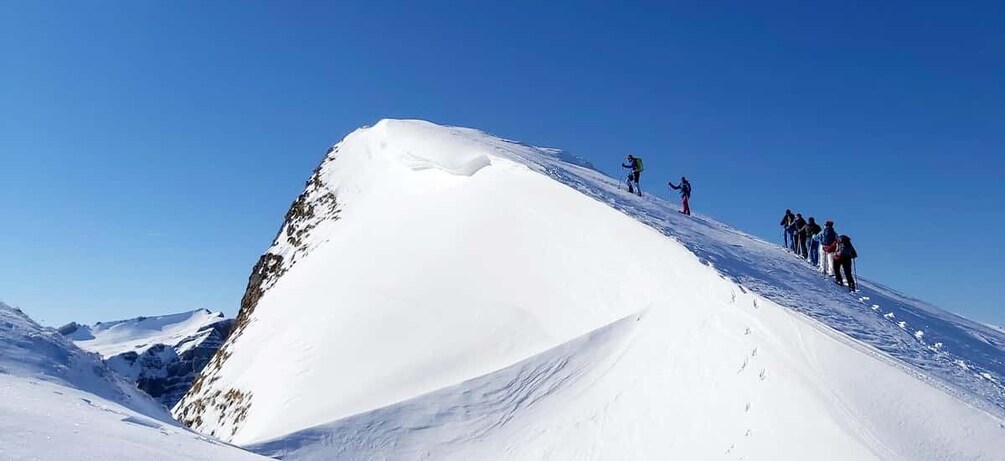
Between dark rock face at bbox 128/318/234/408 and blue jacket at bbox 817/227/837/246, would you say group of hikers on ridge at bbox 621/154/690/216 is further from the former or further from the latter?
dark rock face at bbox 128/318/234/408

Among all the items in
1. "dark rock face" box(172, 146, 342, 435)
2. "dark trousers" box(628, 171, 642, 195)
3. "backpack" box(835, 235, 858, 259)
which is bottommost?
"dark rock face" box(172, 146, 342, 435)

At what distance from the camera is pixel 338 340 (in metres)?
14.9

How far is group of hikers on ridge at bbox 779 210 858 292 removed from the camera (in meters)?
15.4

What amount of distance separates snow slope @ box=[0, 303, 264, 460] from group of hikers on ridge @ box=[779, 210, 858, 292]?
1432 centimetres

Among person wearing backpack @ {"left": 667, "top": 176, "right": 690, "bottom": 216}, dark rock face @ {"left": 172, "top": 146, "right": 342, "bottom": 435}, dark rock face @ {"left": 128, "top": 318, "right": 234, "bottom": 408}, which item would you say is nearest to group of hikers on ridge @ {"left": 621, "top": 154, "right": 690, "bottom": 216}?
person wearing backpack @ {"left": 667, "top": 176, "right": 690, "bottom": 216}

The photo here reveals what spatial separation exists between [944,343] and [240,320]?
2166cm

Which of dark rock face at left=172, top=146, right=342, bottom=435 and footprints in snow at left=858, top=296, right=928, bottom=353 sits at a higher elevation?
footprints in snow at left=858, top=296, right=928, bottom=353

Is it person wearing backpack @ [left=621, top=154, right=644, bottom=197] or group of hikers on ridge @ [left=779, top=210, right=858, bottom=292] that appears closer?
group of hikers on ridge @ [left=779, top=210, right=858, bottom=292]

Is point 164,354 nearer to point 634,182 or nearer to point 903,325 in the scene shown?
point 634,182

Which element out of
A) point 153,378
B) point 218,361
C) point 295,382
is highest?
point 295,382

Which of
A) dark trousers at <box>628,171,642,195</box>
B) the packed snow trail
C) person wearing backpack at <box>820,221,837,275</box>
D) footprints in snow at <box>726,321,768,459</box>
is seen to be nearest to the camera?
footprints in snow at <box>726,321,768,459</box>

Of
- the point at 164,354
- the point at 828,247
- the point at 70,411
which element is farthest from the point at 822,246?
the point at 164,354

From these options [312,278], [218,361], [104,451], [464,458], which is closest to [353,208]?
[312,278]

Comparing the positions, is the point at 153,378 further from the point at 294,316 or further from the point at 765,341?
the point at 765,341
